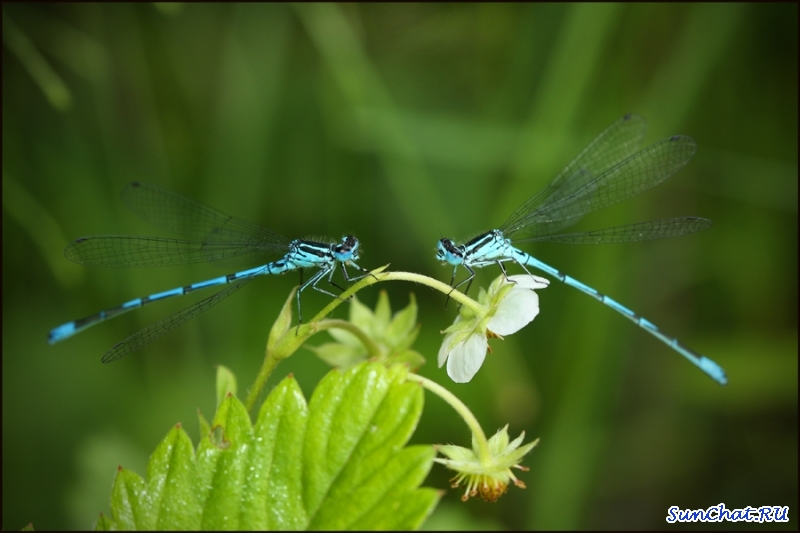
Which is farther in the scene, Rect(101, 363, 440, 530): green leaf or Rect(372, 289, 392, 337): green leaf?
Rect(372, 289, 392, 337): green leaf

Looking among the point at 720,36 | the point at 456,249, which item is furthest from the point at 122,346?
the point at 720,36

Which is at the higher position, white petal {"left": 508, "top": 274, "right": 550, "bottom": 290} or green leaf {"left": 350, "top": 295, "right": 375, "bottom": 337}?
white petal {"left": 508, "top": 274, "right": 550, "bottom": 290}

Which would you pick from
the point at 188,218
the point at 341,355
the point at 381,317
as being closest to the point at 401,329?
the point at 381,317

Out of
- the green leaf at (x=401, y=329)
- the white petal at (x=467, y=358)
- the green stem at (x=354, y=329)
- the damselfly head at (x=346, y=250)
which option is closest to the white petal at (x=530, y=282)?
the white petal at (x=467, y=358)

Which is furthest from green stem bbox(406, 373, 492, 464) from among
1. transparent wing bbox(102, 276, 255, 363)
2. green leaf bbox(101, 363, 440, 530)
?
transparent wing bbox(102, 276, 255, 363)

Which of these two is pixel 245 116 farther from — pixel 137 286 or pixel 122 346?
pixel 122 346

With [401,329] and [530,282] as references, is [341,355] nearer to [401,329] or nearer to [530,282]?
[401,329]

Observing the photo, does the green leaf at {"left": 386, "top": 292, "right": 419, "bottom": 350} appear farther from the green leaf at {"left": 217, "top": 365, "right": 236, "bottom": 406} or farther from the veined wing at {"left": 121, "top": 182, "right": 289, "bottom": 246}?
the veined wing at {"left": 121, "top": 182, "right": 289, "bottom": 246}
